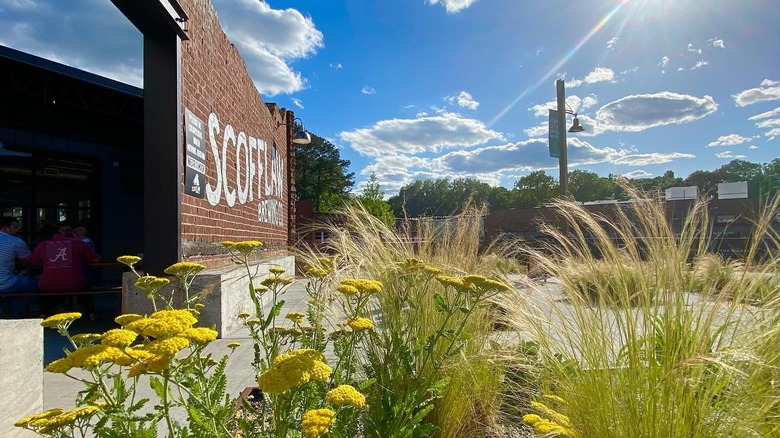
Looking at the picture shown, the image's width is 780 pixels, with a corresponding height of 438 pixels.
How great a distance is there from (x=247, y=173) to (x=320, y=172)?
1422 inches

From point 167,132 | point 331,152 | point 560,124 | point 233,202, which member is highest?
point 331,152

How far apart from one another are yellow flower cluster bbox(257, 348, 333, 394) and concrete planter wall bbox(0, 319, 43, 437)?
3.96 ft

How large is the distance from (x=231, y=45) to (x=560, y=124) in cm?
708

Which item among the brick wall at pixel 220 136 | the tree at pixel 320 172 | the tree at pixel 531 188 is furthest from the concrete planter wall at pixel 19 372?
the tree at pixel 531 188

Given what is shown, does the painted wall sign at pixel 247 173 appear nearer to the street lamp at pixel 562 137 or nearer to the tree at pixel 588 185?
the street lamp at pixel 562 137

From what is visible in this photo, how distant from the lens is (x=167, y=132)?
11.6ft

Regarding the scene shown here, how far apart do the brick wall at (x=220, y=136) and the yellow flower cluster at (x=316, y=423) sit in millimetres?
3082

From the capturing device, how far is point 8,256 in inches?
176

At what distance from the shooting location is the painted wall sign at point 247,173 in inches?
187

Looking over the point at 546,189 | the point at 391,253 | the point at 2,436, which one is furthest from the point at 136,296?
the point at 546,189

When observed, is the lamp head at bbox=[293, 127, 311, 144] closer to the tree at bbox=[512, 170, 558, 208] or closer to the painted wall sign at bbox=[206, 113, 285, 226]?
the painted wall sign at bbox=[206, 113, 285, 226]

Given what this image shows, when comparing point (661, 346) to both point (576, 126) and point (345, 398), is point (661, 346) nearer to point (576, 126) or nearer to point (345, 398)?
point (345, 398)

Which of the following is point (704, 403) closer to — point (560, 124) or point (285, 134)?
point (560, 124)

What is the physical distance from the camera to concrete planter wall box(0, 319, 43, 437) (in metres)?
1.47
